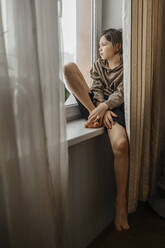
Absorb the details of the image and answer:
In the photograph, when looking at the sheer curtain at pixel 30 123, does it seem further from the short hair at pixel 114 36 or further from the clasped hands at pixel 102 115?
the short hair at pixel 114 36

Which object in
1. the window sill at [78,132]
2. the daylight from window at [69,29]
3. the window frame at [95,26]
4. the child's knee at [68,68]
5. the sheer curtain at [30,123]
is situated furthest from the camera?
the window frame at [95,26]

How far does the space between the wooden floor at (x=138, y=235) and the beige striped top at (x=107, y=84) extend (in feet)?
2.67

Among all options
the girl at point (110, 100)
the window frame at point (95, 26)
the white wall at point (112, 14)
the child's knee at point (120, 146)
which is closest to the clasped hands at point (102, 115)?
the girl at point (110, 100)

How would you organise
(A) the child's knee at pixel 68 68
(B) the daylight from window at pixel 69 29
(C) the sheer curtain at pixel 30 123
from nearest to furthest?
(C) the sheer curtain at pixel 30 123, (A) the child's knee at pixel 68 68, (B) the daylight from window at pixel 69 29

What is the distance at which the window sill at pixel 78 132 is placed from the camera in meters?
1.32

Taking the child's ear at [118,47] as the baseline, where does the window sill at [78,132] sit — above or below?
below

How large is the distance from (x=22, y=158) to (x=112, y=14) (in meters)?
1.35

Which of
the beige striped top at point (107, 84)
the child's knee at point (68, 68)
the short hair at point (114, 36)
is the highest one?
the short hair at point (114, 36)

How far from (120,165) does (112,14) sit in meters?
1.06

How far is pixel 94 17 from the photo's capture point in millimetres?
1858

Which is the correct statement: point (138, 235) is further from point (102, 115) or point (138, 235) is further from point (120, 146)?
point (102, 115)

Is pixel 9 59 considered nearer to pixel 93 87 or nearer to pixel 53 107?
pixel 53 107

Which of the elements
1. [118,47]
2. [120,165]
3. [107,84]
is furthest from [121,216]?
[118,47]

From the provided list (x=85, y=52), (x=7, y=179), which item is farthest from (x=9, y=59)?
(x=85, y=52)
